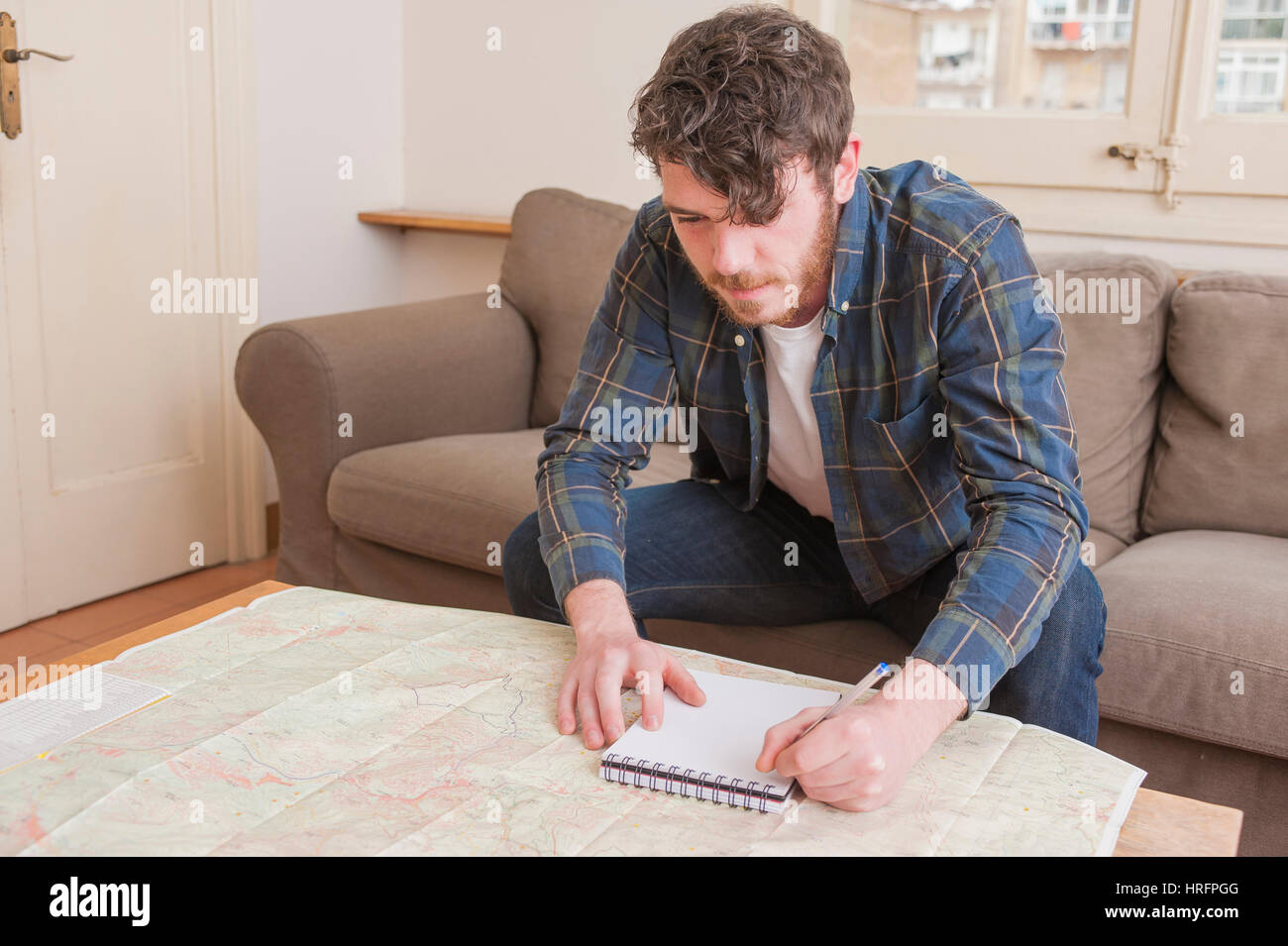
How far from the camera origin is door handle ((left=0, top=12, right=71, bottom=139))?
212cm

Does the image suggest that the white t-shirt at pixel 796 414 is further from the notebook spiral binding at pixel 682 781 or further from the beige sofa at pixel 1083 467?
the notebook spiral binding at pixel 682 781

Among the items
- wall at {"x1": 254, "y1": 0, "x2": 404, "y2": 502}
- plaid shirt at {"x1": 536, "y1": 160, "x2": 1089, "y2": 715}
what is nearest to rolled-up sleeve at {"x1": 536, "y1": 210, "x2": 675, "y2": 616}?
plaid shirt at {"x1": 536, "y1": 160, "x2": 1089, "y2": 715}

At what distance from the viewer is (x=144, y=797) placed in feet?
2.85

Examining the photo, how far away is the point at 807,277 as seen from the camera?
1.22 meters

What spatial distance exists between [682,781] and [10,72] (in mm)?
1963

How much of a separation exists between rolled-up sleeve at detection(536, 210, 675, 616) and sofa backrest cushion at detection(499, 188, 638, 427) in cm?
90

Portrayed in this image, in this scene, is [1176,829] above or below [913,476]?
below

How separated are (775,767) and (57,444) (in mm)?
1954

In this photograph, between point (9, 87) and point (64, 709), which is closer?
point (64, 709)

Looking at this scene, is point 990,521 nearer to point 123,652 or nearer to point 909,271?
point 909,271

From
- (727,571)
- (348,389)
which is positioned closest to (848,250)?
(727,571)

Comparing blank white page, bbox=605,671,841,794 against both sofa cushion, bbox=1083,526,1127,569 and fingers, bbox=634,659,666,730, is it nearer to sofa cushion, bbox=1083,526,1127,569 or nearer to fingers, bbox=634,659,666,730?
fingers, bbox=634,659,666,730

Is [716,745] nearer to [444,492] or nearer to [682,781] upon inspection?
[682,781]
